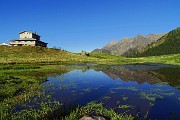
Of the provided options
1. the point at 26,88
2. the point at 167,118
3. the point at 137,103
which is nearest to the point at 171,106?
the point at 137,103

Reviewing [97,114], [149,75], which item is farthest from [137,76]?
[97,114]

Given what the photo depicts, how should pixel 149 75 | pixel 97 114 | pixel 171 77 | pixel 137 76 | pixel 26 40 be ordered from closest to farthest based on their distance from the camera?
1. pixel 97 114
2. pixel 171 77
3. pixel 137 76
4. pixel 149 75
5. pixel 26 40

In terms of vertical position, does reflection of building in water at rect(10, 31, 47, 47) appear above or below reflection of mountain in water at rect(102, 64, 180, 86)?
above

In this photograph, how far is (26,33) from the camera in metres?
162

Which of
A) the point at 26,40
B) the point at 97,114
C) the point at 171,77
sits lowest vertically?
the point at 171,77

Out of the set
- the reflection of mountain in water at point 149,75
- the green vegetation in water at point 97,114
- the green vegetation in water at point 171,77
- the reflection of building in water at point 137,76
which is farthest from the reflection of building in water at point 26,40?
the green vegetation in water at point 97,114

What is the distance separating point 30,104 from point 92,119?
1217cm

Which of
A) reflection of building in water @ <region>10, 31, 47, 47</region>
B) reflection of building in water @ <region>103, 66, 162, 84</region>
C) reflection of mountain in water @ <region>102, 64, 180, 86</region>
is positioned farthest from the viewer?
reflection of building in water @ <region>10, 31, 47, 47</region>

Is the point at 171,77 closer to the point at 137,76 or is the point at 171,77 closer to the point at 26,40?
the point at 137,76

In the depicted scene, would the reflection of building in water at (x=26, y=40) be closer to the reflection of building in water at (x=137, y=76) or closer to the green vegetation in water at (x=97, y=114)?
the reflection of building in water at (x=137, y=76)

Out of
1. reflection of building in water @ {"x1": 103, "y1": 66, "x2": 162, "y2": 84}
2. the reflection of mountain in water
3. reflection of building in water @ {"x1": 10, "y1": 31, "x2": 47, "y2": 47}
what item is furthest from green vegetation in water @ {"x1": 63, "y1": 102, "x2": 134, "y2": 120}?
reflection of building in water @ {"x1": 10, "y1": 31, "x2": 47, "y2": 47}

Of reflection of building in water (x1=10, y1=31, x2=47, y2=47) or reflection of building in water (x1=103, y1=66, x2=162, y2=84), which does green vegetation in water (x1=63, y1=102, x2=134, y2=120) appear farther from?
reflection of building in water (x1=10, y1=31, x2=47, y2=47)

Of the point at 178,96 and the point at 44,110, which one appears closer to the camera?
the point at 44,110

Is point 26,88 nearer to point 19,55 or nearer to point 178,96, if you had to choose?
point 178,96
